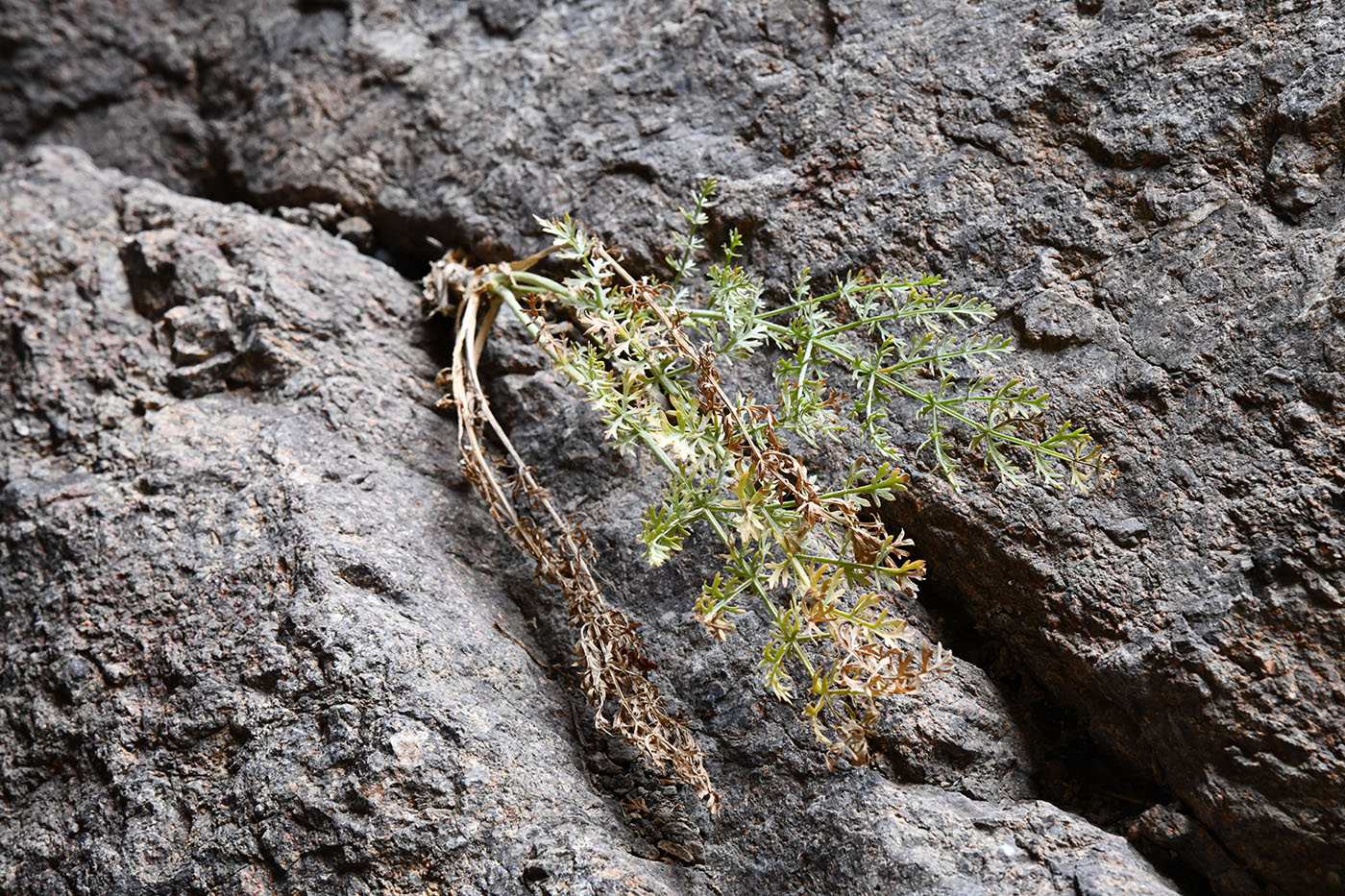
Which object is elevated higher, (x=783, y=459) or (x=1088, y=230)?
(x=1088, y=230)

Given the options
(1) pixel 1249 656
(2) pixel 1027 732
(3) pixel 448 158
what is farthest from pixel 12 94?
(1) pixel 1249 656

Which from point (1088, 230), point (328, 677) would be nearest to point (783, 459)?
point (1088, 230)

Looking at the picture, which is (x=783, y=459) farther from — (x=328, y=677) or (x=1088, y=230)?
(x=328, y=677)

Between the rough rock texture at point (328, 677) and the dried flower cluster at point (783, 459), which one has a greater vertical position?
the dried flower cluster at point (783, 459)

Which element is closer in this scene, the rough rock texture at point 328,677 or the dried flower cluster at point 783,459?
the dried flower cluster at point 783,459
